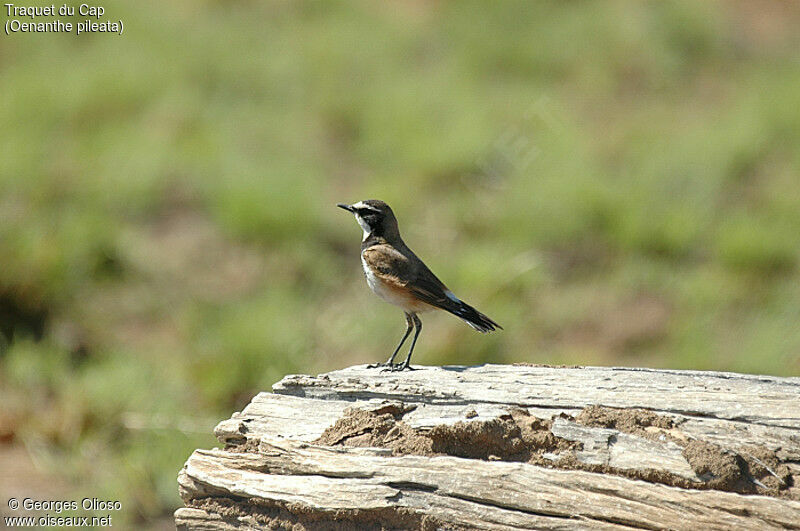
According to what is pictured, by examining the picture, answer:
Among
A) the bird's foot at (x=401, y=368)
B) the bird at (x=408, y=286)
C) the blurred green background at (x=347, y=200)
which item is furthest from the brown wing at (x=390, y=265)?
the blurred green background at (x=347, y=200)

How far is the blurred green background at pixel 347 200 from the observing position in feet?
28.4

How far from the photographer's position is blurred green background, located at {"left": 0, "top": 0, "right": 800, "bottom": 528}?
8.66 meters

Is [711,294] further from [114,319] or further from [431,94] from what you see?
[114,319]

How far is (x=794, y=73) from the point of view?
46.6ft

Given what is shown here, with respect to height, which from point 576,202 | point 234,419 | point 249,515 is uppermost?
point 576,202

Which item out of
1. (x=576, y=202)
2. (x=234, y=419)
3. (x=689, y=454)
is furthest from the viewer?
→ (x=576, y=202)

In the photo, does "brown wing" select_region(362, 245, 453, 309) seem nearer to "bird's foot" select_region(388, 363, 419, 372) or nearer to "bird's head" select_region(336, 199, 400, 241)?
"bird's head" select_region(336, 199, 400, 241)

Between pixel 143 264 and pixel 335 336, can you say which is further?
pixel 143 264

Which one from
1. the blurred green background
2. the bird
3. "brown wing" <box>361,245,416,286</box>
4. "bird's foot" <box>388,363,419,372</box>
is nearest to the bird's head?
the bird

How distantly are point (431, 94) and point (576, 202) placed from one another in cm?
329

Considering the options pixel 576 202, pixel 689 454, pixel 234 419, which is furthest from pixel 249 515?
pixel 576 202

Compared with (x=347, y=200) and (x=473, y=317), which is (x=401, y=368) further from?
(x=347, y=200)

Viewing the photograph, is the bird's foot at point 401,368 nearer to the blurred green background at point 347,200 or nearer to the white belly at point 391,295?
the white belly at point 391,295

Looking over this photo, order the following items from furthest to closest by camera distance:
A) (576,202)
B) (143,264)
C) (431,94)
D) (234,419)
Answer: (431,94)
(576,202)
(143,264)
(234,419)
